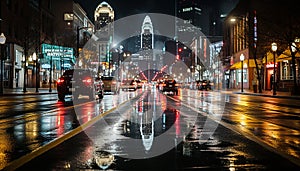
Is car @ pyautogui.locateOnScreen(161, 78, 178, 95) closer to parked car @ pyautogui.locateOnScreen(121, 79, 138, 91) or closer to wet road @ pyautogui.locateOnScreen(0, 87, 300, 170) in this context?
parked car @ pyautogui.locateOnScreen(121, 79, 138, 91)

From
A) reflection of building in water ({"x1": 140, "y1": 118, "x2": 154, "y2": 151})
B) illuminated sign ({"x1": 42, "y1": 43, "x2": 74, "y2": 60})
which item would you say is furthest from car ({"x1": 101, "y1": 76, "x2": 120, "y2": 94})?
reflection of building in water ({"x1": 140, "y1": 118, "x2": 154, "y2": 151})

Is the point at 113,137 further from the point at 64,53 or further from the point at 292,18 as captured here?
the point at 64,53

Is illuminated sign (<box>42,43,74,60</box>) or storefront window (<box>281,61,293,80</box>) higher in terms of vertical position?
illuminated sign (<box>42,43,74,60</box>)

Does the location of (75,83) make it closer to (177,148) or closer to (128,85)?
(177,148)

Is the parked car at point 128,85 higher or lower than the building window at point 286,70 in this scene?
lower

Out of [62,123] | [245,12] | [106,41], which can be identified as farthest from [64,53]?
[106,41]

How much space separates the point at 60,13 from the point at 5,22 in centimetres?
5786

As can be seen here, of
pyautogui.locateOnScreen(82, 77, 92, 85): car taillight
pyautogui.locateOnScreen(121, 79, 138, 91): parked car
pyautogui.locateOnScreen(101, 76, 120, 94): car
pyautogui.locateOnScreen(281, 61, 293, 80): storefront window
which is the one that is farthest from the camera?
pyautogui.locateOnScreen(121, 79, 138, 91): parked car

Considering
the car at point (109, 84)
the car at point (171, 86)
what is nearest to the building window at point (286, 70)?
the car at point (171, 86)

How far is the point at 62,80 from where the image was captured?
29.1 m

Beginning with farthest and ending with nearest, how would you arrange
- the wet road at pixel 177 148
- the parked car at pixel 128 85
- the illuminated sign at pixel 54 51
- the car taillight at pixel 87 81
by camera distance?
the parked car at pixel 128 85 → the illuminated sign at pixel 54 51 → the car taillight at pixel 87 81 → the wet road at pixel 177 148

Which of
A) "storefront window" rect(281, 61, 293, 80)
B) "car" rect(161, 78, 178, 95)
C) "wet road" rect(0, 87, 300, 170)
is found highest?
"storefront window" rect(281, 61, 293, 80)

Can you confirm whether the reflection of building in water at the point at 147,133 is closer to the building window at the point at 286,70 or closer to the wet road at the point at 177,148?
the wet road at the point at 177,148

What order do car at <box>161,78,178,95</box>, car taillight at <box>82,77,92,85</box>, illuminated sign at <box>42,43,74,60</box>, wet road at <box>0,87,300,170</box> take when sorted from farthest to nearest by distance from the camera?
illuminated sign at <box>42,43,74,60</box> < car at <box>161,78,178,95</box> < car taillight at <box>82,77,92,85</box> < wet road at <box>0,87,300,170</box>
